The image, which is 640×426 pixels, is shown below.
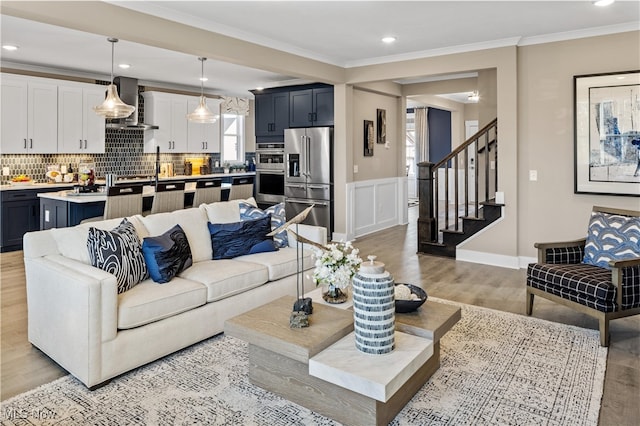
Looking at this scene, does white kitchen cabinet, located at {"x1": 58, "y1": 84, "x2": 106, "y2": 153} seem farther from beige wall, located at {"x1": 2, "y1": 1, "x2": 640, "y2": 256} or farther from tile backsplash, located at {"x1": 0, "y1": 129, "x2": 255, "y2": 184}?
beige wall, located at {"x1": 2, "y1": 1, "x2": 640, "y2": 256}

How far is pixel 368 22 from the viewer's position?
471 cm

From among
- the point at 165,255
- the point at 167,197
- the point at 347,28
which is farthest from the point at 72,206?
the point at 347,28

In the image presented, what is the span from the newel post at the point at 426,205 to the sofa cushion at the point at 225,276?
10.5 ft

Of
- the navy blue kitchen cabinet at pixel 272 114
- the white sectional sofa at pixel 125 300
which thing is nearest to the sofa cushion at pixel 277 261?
the white sectional sofa at pixel 125 300

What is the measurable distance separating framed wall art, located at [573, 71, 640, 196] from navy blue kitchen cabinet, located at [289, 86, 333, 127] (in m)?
3.48

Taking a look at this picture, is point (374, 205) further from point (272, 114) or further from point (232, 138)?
point (232, 138)

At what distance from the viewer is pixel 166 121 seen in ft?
28.2

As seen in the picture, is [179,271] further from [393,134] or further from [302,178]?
[393,134]

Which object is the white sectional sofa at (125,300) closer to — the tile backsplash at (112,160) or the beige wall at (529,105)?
the beige wall at (529,105)

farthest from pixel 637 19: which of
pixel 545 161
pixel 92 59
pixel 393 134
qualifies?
pixel 92 59

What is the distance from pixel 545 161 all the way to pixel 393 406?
13.5 ft

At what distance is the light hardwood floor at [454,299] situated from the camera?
104 inches

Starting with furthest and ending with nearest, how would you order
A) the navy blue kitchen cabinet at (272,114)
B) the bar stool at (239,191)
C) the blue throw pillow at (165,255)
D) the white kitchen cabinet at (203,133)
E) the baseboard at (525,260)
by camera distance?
the white kitchen cabinet at (203,133)
the navy blue kitchen cabinet at (272,114)
the bar stool at (239,191)
the baseboard at (525,260)
the blue throw pillow at (165,255)

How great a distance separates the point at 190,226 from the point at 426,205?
357cm
